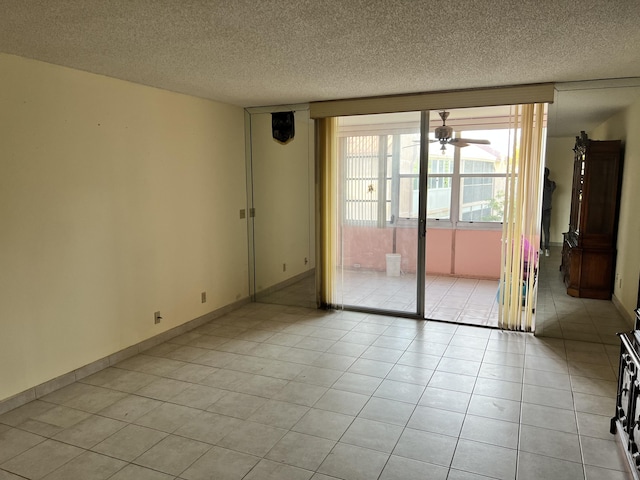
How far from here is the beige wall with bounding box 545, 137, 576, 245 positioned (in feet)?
13.8

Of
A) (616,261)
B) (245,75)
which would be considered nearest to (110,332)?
(245,75)

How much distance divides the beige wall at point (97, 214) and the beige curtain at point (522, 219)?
2.98 metres

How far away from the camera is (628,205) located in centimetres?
422

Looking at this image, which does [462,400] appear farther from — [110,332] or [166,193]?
[166,193]

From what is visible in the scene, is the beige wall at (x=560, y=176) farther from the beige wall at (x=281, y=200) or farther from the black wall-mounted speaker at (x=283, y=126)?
the black wall-mounted speaker at (x=283, y=126)

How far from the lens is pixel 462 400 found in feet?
10.3

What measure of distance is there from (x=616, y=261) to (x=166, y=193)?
4.31 m

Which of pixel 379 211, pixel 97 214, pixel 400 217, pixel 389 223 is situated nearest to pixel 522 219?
pixel 400 217

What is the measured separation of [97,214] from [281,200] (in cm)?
242

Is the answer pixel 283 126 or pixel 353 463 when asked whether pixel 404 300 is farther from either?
pixel 353 463

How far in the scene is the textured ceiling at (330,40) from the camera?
2.19 metres

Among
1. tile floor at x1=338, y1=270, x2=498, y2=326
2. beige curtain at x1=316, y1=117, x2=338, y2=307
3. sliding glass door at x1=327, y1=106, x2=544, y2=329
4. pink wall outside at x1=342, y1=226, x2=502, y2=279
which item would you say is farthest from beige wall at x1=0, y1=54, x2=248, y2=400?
pink wall outside at x1=342, y1=226, x2=502, y2=279

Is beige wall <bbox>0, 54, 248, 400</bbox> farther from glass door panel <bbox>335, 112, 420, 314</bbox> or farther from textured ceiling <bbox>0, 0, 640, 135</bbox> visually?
glass door panel <bbox>335, 112, 420, 314</bbox>

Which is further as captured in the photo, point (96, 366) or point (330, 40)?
point (96, 366)
